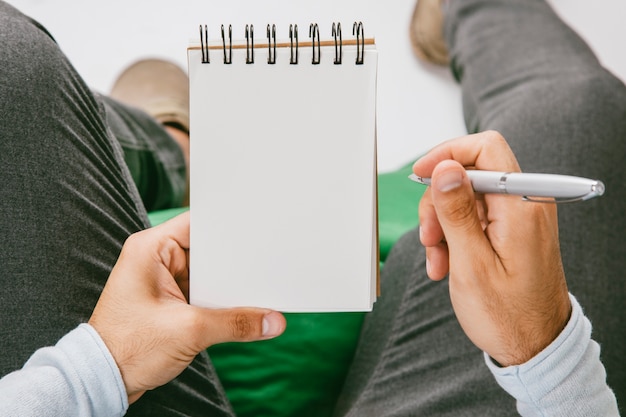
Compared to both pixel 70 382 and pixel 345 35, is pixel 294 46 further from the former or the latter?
pixel 345 35

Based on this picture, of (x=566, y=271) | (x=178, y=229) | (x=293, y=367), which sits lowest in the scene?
(x=293, y=367)

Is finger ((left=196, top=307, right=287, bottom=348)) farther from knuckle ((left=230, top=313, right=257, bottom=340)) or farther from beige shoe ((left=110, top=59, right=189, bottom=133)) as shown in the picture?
beige shoe ((left=110, top=59, right=189, bottom=133))

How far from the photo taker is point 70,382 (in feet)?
1.40

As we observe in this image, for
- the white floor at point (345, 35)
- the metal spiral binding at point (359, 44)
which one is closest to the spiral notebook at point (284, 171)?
the metal spiral binding at point (359, 44)

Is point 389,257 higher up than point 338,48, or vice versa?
point 338,48

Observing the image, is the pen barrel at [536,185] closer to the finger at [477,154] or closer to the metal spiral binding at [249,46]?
the finger at [477,154]

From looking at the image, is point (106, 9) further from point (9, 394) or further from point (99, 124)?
point (9, 394)

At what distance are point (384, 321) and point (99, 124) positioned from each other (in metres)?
0.43

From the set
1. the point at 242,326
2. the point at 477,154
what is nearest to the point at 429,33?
the point at 477,154

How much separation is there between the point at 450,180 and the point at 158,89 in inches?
37.0

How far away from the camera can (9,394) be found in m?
0.41

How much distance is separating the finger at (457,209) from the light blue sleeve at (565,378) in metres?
0.11

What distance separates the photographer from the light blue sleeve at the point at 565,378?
44 cm

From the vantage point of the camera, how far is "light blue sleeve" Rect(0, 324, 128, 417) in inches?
16.1
